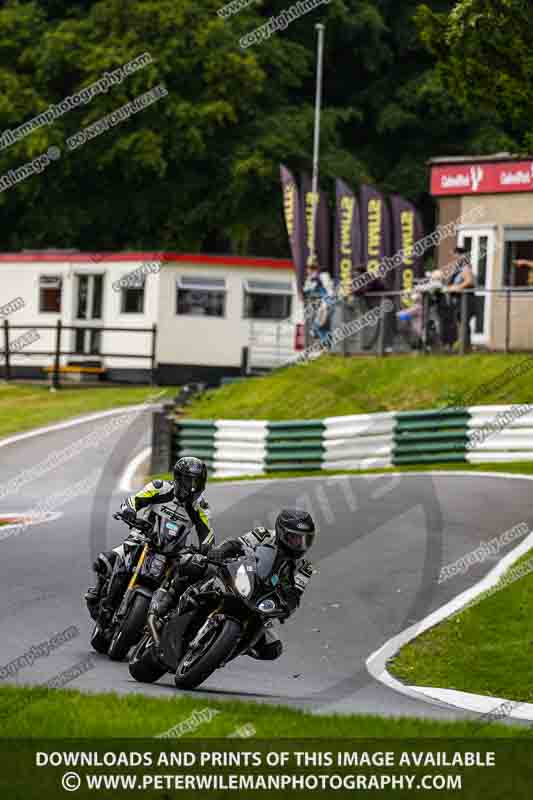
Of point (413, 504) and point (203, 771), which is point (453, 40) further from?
point (203, 771)

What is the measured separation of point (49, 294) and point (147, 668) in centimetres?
3235

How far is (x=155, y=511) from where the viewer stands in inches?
471

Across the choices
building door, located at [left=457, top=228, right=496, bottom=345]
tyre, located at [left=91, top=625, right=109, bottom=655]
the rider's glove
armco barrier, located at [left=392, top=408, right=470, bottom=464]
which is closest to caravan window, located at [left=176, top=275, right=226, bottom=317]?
building door, located at [left=457, top=228, right=496, bottom=345]

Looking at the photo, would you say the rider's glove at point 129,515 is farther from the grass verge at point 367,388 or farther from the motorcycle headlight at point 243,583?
the grass verge at point 367,388

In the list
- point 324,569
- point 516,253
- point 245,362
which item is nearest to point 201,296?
point 245,362

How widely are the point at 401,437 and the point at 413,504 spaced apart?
5020 millimetres

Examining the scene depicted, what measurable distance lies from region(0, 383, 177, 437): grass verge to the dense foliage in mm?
12938

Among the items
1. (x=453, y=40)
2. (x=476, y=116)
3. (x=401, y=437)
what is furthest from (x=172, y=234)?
(x=453, y=40)

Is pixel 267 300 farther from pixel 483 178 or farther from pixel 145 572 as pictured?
pixel 145 572

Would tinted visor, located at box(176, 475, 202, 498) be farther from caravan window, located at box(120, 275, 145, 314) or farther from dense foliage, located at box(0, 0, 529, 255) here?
dense foliage, located at box(0, 0, 529, 255)

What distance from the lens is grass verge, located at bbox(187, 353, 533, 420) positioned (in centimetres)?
2494

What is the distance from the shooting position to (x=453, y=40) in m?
19.2

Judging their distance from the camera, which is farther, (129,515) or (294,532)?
(129,515)

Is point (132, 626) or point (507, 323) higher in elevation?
point (507, 323)
